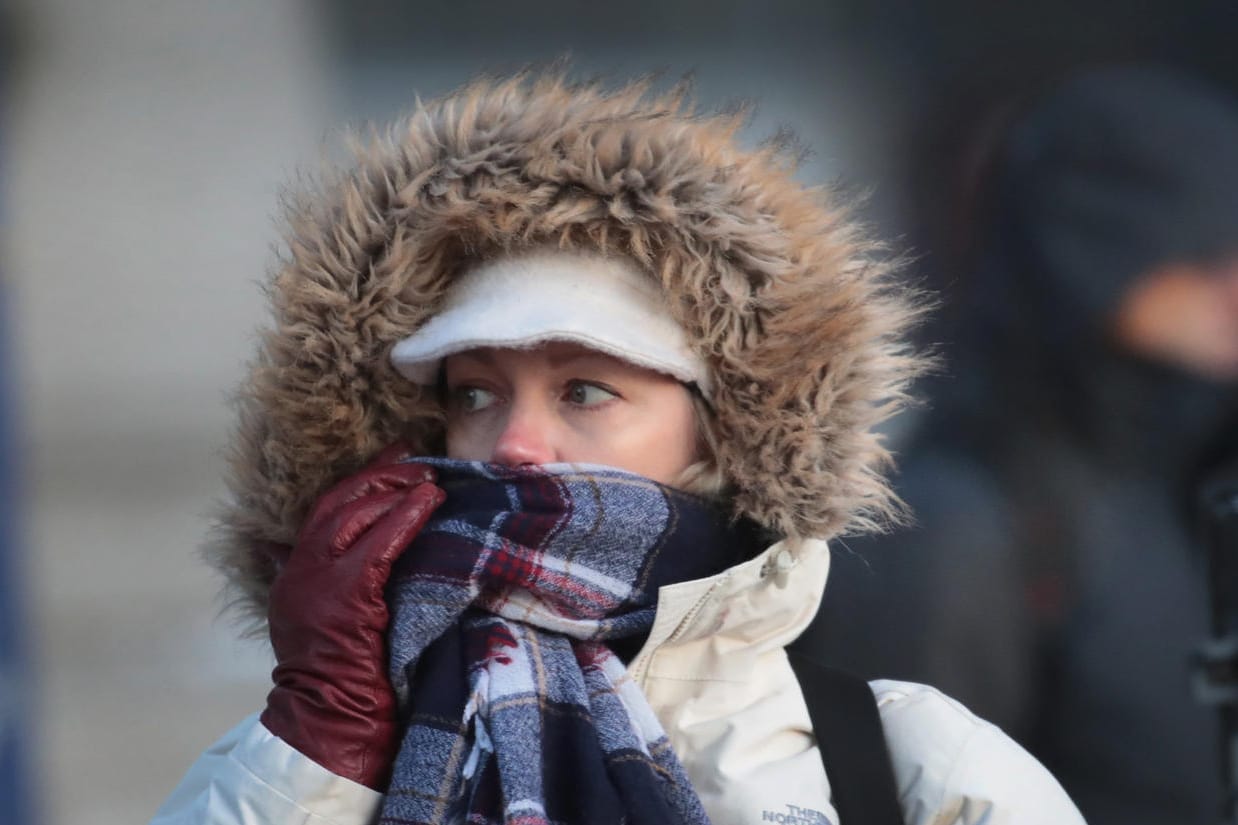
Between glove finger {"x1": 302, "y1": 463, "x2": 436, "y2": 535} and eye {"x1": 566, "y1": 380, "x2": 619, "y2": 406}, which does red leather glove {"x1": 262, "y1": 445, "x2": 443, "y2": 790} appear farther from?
eye {"x1": 566, "y1": 380, "x2": 619, "y2": 406}

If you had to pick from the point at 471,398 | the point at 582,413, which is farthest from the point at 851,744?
the point at 471,398

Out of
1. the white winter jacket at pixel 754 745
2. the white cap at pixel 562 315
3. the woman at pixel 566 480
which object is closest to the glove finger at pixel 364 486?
the woman at pixel 566 480

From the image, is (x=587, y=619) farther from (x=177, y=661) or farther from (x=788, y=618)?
(x=177, y=661)

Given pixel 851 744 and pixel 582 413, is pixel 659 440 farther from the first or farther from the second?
pixel 851 744

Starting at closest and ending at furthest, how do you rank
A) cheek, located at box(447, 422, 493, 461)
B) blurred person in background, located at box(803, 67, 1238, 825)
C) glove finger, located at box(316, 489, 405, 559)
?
glove finger, located at box(316, 489, 405, 559), cheek, located at box(447, 422, 493, 461), blurred person in background, located at box(803, 67, 1238, 825)

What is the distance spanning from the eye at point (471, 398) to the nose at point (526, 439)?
0.06 metres

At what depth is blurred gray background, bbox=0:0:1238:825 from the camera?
276 centimetres

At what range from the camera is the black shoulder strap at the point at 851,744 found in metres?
1.37

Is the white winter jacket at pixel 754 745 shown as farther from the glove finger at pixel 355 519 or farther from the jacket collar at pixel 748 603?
the glove finger at pixel 355 519

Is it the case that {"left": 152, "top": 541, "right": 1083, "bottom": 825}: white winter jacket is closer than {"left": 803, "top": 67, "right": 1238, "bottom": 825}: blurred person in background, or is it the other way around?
{"left": 152, "top": 541, "right": 1083, "bottom": 825}: white winter jacket

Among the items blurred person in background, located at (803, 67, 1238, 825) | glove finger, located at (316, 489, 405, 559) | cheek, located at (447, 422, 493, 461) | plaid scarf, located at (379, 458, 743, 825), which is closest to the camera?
plaid scarf, located at (379, 458, 743, 825)

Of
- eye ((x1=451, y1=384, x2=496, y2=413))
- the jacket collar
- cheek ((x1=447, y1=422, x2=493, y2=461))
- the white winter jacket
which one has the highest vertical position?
eye ((x1=451, y1=384, x2=496, y2=413))

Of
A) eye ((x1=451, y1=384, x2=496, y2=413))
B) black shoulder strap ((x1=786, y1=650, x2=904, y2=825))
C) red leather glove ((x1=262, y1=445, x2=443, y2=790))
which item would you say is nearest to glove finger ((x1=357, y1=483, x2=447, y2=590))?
red leather glove ((x1=262, y1=445, x2=443, y2=790))

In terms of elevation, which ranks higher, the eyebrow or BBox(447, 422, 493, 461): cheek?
the eyebrow
